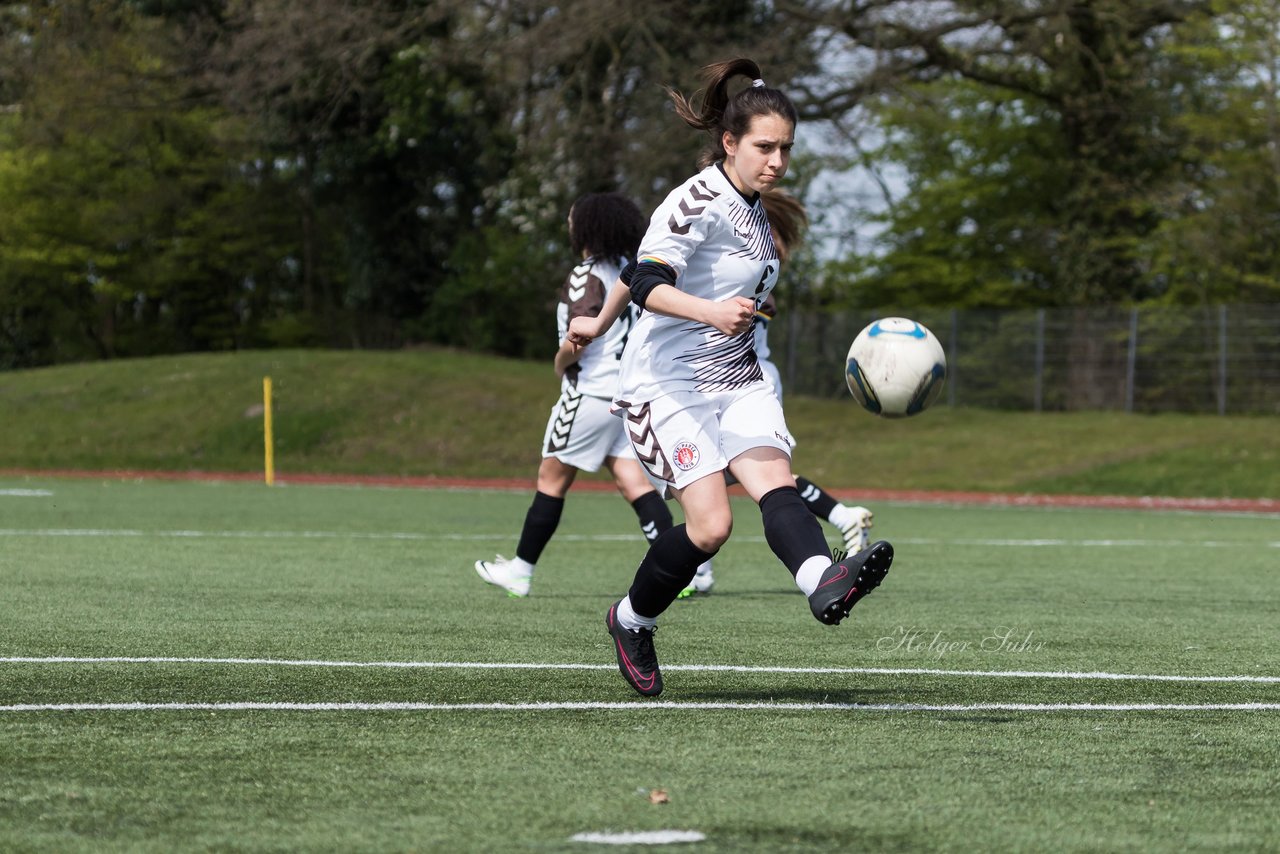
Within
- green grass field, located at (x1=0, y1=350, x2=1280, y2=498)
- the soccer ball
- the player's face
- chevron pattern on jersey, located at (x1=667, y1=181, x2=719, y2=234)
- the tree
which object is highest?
the player's face

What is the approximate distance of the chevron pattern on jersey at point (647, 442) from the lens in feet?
18.0

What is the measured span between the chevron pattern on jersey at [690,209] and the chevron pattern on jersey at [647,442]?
604 mm

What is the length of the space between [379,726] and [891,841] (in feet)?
5.95

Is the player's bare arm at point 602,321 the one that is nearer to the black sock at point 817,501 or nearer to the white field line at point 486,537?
the black sock at point 817,501

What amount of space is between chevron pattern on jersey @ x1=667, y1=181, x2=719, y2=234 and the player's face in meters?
0.15

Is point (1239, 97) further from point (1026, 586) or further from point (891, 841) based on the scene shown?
point (891, 841)

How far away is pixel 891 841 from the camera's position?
343 centimetres

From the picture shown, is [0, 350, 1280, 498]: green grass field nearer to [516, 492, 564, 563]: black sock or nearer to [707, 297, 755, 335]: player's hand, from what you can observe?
[516, 492, 564, 563]: black sock

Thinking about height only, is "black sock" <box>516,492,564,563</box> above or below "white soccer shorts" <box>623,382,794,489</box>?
below

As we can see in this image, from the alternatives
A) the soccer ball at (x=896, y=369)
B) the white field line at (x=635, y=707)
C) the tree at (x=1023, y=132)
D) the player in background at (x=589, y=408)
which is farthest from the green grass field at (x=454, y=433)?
the white field line at (x=635, y=707)

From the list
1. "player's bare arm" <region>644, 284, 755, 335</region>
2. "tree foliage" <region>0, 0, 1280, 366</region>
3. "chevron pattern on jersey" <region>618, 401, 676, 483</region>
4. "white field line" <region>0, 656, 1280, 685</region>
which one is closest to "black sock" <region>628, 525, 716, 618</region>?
"chevron pattern on jersey" <region>618, 401, 676, 483</region>

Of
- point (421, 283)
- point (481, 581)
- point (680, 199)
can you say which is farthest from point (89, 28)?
point (680, 199)

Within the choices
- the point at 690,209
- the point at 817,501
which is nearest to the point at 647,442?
the point at 690,209

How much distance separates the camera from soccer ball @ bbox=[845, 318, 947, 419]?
5.90 meters
